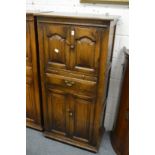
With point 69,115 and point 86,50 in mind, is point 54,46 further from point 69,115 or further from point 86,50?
point 69,115

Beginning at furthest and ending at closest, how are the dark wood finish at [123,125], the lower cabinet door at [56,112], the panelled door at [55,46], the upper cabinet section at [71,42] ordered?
the lower cabinet door at [56,112]
the dark wood finish at [123,125]
the panelled door at [55,46]
the upper cabinet section at [71,42]

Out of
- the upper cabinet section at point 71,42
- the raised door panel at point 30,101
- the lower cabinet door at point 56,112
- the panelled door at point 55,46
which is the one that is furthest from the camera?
the raised door panel at point 30,101

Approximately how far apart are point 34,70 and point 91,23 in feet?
2.57

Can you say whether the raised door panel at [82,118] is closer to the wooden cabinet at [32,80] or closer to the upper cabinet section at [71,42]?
the upper cabinet section at [71,42]

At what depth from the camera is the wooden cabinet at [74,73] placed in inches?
53.5

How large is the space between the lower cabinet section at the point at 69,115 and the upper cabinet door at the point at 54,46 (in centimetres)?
29

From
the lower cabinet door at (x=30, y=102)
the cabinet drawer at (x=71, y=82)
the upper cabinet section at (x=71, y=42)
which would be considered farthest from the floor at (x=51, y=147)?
the upper cabinet section at (x=71, y=42)

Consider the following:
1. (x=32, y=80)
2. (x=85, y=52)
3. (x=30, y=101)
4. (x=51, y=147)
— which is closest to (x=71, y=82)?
(x=85, y=52)

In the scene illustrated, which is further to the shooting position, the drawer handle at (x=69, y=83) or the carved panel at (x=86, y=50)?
the drawer handle at (x=69, y=83)

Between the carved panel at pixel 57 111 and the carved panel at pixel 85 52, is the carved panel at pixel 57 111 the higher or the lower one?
the lower one

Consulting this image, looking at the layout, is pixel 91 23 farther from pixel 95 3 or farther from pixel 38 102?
pixel 38 102

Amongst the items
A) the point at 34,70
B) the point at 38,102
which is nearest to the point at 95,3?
the point at 34,70

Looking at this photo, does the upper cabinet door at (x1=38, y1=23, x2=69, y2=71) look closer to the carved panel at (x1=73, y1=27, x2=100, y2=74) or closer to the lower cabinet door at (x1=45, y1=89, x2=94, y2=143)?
the carved panel at (x1=73, y1=27, x2=100, y2=74)
